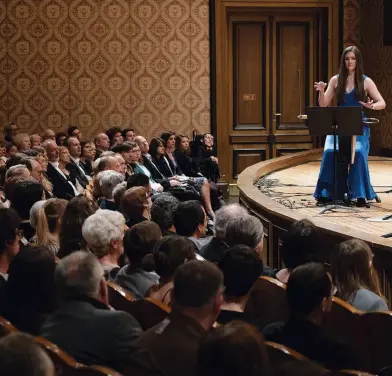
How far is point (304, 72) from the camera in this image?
11.9 m

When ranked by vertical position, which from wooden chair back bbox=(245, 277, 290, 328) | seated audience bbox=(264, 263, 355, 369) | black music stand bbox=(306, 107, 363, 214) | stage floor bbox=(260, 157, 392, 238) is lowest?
stage floor bbox=(260, 157, 392, 238)

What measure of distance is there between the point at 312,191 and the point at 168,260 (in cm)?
496

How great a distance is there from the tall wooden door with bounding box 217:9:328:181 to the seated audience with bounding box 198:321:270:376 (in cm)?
991

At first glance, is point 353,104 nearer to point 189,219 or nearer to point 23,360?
point 189,219

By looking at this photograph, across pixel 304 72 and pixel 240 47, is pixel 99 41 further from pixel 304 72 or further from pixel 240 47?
pixel 304 72

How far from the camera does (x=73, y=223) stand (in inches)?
167

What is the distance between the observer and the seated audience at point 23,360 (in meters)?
1.65

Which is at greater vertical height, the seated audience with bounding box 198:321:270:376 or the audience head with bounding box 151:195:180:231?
the seated audience with bounding box 198:321:270:376

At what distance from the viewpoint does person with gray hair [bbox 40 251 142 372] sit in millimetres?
2467

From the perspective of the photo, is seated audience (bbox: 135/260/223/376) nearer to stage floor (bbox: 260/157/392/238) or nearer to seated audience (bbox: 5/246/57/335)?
seated audience (bbox: 5/246/57/335)

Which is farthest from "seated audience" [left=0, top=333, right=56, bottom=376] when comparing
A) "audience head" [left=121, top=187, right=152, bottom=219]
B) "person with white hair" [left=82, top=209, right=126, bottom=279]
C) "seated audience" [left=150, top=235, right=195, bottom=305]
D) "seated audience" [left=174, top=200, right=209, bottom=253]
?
"audience head" [left=121, top=187, right=152, bottom=219]

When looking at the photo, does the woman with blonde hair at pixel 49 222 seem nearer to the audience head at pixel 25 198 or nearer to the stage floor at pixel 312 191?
the audience head at pixel 25 198

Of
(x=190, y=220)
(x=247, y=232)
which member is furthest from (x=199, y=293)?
(x=190, y=220)

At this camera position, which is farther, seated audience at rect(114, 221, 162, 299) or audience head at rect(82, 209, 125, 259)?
audience head at rect(82, 209, 125, 259)
